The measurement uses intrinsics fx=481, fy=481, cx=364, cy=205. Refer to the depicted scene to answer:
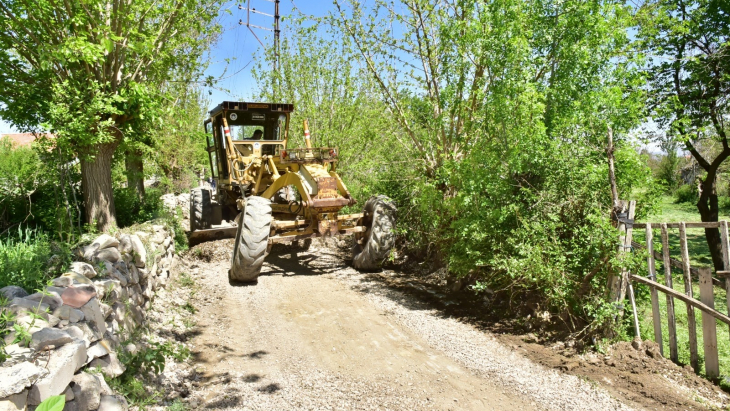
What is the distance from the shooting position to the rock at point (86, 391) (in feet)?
9.10

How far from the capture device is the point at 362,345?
17.1 feet

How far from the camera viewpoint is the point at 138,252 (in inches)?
213

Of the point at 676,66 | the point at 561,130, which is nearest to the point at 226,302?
the point at 561,130

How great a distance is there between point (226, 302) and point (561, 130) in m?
4.88

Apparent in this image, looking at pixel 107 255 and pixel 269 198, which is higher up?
pixel 269 198

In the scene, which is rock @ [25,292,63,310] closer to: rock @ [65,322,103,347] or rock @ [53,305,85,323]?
rock @ [53,305,85,323]

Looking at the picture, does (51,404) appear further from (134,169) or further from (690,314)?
(134,169)

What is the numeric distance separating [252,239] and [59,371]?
14.5 ft

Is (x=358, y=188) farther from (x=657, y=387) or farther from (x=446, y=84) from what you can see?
(x=657, y=387)

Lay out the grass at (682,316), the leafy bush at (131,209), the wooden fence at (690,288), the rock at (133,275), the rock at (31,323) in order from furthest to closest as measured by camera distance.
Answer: the leafy bush at (131,209), the grass at (682,316), the rock at (133,275), the wooden fence at (690,288), the rock at (31,323)

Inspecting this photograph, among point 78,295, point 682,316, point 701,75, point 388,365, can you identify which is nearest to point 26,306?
point 78,295

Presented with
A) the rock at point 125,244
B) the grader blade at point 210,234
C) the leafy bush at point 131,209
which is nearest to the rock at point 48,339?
the rock at point 125,244

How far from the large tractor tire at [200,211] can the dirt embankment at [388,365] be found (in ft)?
10.7

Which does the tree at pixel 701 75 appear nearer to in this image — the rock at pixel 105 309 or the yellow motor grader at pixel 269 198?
the yellow motor grader at pixel 269 198
